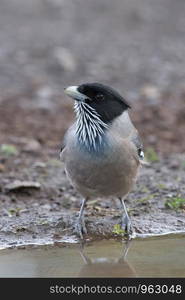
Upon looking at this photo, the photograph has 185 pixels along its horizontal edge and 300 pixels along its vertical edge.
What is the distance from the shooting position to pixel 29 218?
9.46 metres

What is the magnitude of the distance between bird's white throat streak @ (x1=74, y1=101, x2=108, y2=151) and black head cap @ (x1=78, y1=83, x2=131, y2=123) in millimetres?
64

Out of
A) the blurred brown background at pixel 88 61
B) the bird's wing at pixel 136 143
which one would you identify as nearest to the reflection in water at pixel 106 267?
the bird's wing at pixel 136 143

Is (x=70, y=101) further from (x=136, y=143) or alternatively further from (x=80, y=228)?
(x=80, y=228)

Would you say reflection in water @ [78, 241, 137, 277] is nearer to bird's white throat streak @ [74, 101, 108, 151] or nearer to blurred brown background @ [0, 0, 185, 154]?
bird's white throat streak @ [74, 101, 108, 151]

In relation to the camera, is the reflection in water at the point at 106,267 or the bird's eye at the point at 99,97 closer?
the reflection in water at the point at 106,267

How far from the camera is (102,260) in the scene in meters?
8.34

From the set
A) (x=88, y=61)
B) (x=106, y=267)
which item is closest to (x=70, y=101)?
(x=88, y=61)

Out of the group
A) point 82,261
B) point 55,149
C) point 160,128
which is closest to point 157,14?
point 160,128

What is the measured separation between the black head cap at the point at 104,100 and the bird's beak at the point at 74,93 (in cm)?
4

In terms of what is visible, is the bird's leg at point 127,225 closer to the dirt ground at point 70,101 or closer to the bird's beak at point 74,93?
the dirt ground at point 70,101

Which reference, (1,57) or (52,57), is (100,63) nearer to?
(52,57)

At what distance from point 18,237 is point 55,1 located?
1285 centimetres

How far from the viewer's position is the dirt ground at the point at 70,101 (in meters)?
9.71

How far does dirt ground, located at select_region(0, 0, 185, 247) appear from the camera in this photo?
31.9 ft
